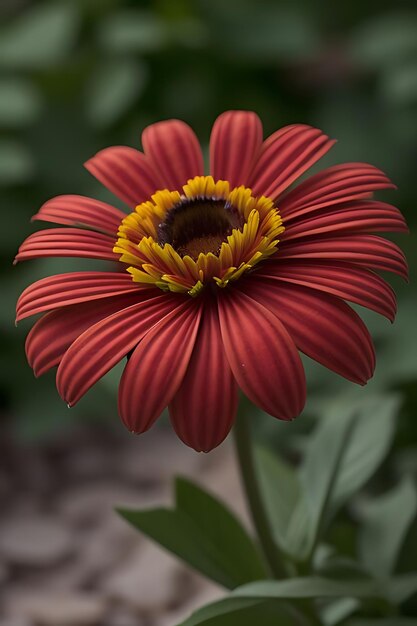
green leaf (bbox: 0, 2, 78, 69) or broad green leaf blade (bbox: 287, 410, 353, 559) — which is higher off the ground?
green leaf (bbox: 0, 2, 78, 69)

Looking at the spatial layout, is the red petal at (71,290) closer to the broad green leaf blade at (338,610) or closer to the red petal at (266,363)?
the red petal at (266,363)

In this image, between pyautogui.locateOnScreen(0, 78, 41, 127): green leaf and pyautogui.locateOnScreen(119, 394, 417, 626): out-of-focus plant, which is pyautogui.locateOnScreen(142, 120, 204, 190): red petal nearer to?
pyautogui.locateOnScreen(119, 394, 417, 626): out-of-focus plant

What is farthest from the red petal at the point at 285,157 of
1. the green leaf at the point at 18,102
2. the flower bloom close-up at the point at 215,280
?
the green leaf at the point at 18,102

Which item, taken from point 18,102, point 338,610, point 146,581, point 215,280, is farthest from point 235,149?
point 18,102

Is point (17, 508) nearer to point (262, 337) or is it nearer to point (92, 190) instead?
point (92, 190)

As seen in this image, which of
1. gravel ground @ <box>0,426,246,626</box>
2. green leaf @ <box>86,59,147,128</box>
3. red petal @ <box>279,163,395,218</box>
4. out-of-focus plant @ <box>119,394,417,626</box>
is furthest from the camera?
green leaf @ <box>86,59,147,128</box>

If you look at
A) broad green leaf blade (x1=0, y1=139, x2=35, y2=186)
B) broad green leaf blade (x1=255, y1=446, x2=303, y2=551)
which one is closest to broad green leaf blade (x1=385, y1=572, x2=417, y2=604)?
broad green leaf blade (x1=255, y1=446, x2=303, y2=551)

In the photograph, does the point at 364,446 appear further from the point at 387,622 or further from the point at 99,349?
the point at 99,349
